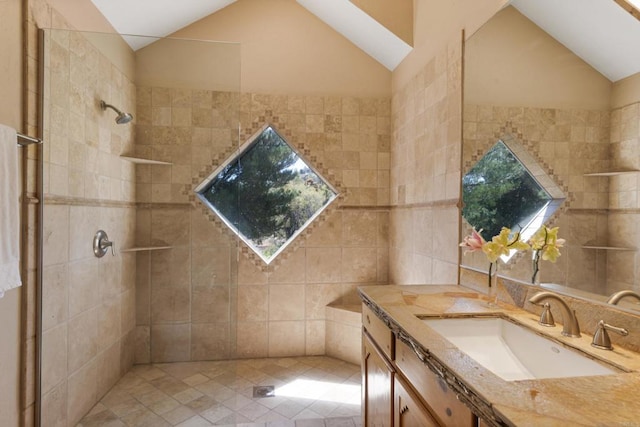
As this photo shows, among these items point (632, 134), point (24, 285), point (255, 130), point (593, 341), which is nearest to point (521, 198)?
point (632, 134)

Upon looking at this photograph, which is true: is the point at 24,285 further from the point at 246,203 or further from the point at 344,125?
the point at 344,125

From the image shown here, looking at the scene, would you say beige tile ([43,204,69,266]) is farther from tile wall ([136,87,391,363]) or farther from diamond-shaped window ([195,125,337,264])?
diamond-shaped window ([195,125,337,264])

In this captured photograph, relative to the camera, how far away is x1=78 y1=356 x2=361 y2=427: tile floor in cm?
204

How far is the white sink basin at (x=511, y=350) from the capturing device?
1017 mm

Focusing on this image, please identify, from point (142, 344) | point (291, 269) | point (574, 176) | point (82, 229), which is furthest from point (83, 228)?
point (574, 176)

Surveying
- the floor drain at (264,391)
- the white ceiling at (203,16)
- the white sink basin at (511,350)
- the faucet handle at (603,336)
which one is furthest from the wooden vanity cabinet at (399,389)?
the white ceiling at (203,16)

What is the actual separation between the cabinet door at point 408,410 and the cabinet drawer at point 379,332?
12cm

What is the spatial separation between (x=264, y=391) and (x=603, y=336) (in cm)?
211

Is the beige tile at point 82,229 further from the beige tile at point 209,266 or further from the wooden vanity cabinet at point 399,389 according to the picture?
the wooden vanity cabinet at point 399,389

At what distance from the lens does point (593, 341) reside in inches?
39.9

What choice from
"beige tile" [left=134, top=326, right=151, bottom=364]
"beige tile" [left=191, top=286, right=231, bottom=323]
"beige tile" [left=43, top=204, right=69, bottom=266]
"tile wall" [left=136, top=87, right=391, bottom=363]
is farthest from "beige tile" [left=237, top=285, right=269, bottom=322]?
"beige tile" [left=43, top=204, right=69, bottom=266]

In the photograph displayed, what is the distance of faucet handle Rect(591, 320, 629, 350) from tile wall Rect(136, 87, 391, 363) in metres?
2.02

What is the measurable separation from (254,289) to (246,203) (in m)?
0.77

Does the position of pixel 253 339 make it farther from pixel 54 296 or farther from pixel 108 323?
pixel 54 296
